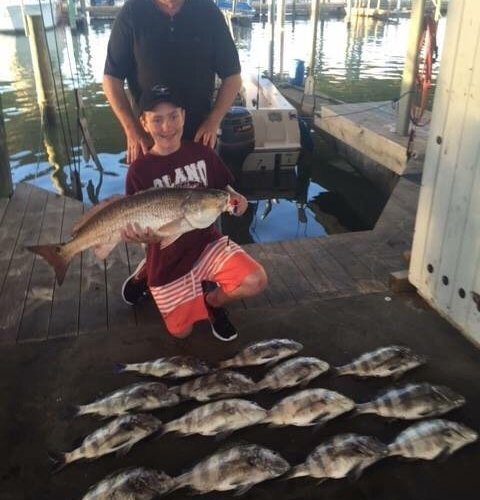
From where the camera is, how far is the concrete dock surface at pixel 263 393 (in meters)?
2.43

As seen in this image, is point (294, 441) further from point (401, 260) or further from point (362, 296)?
point (401, 260)

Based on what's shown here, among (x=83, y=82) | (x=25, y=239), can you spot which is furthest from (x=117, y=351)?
(x=83, y=82)

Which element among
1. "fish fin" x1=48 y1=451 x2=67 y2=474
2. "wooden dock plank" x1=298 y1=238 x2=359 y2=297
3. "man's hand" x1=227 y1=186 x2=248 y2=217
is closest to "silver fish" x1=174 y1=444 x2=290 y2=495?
"fish fin" x1=48 y1=451 x2=67 y2=474

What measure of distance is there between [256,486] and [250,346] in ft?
3.45

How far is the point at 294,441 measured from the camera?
2697 millimetres

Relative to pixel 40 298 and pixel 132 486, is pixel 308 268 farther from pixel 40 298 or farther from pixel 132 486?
pixel 132 486

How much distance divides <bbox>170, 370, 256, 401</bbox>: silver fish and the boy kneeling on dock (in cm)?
52

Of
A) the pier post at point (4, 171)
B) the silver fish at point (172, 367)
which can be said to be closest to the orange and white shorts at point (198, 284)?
the silver fish at point (172, 367)

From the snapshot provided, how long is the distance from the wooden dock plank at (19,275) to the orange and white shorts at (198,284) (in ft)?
3.79

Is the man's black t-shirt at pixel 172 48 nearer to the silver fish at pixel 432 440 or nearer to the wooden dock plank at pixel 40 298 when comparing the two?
the wooden dock plank at pixel 40 298

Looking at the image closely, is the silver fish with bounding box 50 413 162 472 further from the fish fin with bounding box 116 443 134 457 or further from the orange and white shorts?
the orange and white shorts

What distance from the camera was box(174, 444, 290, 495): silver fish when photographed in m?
2.40

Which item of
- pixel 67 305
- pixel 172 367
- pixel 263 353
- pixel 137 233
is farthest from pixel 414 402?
pixel 67 305

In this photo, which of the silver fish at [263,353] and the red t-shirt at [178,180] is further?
the red t-shirt at [178,180]
